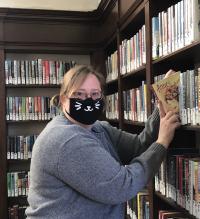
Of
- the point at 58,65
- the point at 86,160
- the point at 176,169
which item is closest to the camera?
the point at 86,160

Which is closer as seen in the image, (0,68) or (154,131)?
(154,131)

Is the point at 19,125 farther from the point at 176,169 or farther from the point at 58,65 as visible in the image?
the point at 176,169

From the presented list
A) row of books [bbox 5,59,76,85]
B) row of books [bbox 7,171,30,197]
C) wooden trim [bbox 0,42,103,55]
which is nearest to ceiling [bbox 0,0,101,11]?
wooden trim [bbox 0,42,103,55]

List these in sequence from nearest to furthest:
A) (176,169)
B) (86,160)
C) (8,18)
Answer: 1. (86,160)
2. (176,169)
3. (8,18)

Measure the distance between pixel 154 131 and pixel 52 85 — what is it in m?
1.96

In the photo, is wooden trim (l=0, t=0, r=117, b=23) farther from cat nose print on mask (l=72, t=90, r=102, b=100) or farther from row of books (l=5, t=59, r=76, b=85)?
cat nose print on mask (l=72, t=90, r=102, b=100)

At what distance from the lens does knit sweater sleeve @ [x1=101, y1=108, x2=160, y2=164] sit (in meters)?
1.60

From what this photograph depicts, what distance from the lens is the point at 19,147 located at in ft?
10.7

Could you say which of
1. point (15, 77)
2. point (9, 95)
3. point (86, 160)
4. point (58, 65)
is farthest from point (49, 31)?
point (86, 160)

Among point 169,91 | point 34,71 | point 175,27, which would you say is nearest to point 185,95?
point 169,91

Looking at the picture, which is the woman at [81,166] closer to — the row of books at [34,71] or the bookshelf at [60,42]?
the bookshelf at [60,42]

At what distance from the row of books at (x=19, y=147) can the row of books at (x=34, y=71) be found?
58 centimetres

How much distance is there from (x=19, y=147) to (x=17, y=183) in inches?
14.8

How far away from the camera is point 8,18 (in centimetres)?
311
